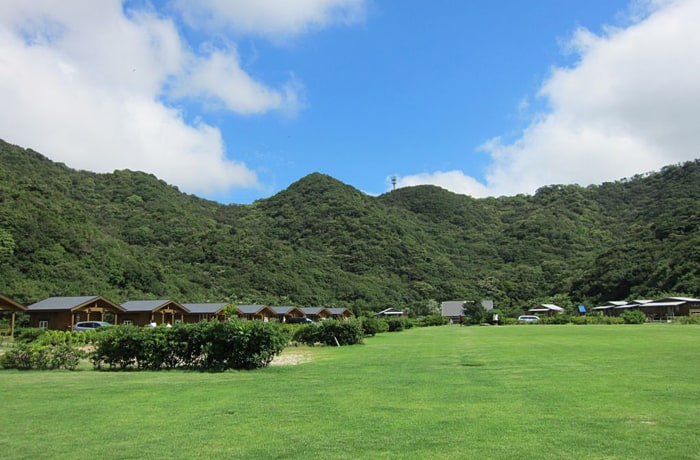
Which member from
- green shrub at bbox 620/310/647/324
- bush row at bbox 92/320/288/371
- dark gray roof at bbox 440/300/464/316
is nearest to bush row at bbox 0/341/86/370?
bush row at bbox 92/320/288/371

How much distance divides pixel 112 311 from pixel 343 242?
7657 centimetres

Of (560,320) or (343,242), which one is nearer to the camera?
(560,320)

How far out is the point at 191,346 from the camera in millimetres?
17391

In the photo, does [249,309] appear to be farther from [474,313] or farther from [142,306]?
[474,313]

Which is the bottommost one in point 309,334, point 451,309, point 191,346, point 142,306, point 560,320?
point 560,320

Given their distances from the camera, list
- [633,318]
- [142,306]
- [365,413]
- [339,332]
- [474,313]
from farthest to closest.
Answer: [474,313] < [633,318] < [142,306] < [339,332] < [365,413]

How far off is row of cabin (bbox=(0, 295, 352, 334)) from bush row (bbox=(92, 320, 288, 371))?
413 inches

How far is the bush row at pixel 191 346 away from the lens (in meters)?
16.9

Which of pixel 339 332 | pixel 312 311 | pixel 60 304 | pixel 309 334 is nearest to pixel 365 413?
pixel 339 332

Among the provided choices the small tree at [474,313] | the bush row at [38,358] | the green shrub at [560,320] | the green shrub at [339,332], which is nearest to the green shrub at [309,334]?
the green shrub at [339,332]

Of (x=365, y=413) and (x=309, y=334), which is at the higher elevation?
(x=309, y=334)

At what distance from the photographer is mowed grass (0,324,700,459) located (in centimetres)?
663

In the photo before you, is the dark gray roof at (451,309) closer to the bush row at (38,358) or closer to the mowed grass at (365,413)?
the mowed grass at (365,413)

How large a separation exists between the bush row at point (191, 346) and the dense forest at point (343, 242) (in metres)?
41.5
